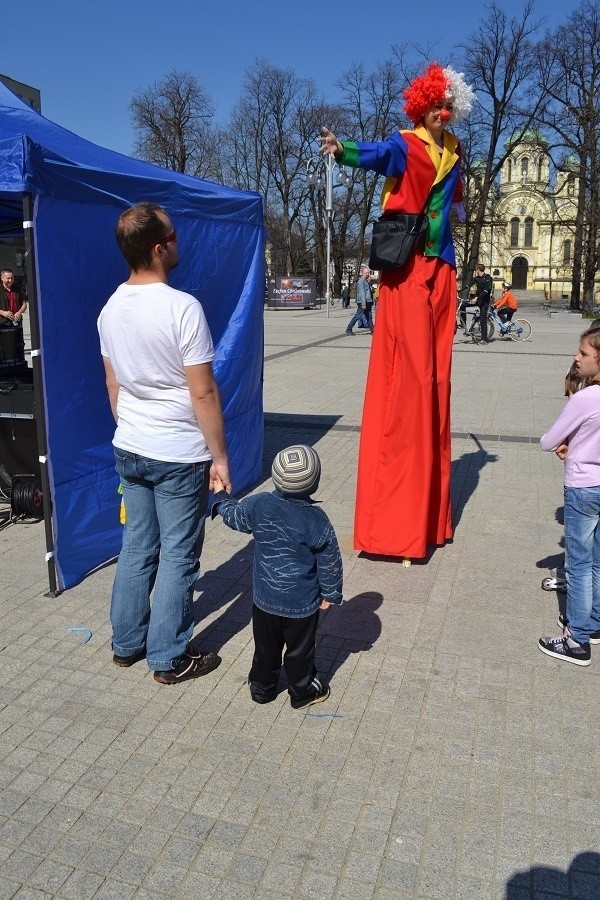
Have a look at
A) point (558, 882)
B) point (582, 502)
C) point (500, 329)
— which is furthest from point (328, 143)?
point (500, 329)

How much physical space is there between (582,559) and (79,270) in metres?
2.99

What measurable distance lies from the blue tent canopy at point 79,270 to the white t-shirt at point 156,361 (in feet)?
3.39

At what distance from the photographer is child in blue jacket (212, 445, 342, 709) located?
297cm

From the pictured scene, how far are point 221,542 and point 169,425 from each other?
2130 mm

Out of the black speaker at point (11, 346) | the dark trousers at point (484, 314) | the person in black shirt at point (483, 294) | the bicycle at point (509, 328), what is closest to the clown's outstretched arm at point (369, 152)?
the black speaker at point (11, 346)

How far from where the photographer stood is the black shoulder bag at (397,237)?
4457 mm

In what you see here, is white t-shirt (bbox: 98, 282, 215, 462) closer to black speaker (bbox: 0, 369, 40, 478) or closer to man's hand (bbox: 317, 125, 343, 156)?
man's hand (bbox: 317, 125, 343, 156)

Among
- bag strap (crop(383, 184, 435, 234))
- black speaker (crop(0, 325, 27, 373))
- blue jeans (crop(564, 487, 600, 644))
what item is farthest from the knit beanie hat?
black speaker (crop(0, 325, 27, 373))

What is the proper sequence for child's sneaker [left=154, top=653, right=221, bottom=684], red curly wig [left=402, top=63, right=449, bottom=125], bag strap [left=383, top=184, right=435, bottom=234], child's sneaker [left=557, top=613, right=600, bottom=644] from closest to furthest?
child's sneaker [left=154, top=653, right=221, bottom=684] < child's sneaker [left=557, top=613, right=600, bottom=644] < red curly wig [left=402, top=63, right=449, bottom=125] < bag strap [left=383, top=184, right=435, bottom=234]

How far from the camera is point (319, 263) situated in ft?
192

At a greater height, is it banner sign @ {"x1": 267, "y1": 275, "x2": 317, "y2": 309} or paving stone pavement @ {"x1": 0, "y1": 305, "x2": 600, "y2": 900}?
banner sign @ {"x1": 267, "y1": 275, "x2": 317, "y2": 309}

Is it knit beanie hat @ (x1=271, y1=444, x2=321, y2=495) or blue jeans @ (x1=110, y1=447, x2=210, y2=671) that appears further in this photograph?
blue jeans @ (x1=110, y1=447, x2=210, y2=671)

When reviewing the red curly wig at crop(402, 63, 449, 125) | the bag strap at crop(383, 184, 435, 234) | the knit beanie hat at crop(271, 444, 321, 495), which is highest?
the red curly wig at crop(402, 63, 449, 125)

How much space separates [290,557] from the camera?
302cm
